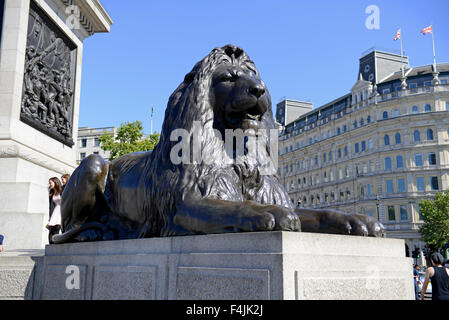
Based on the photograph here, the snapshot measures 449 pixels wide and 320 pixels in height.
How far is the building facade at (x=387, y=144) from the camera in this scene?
5353 centimetres

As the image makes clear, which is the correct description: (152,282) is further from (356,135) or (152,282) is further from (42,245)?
(356,135)

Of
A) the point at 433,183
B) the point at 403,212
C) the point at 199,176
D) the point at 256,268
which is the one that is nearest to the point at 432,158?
the point at 433,183

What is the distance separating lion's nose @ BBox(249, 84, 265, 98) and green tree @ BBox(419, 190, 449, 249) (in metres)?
47.7

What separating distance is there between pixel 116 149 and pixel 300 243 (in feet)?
101

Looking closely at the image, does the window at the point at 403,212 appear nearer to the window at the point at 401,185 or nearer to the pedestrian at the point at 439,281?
the window at the point at 401,185

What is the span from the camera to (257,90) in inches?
150

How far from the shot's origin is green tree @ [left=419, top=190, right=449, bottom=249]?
4531cm

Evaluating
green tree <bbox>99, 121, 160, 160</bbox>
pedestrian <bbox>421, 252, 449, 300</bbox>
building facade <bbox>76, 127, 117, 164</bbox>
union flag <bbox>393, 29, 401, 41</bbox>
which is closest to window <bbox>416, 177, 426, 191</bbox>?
union flag <bbox>393, 29, 401, 41</bbox>

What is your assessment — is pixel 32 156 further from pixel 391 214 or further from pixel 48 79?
pixel 391 214

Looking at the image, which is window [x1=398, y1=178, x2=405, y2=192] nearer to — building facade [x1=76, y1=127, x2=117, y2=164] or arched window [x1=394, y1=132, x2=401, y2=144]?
arched window [x1=394, y1=132, x2=401, y2=144]

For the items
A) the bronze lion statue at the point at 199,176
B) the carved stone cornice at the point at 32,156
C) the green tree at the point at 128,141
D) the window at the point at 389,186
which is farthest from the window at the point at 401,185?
the bronze lion statue at the point at 199,176

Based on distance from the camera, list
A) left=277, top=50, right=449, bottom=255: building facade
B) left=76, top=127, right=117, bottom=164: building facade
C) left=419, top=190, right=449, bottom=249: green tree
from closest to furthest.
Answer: left=419, top=190, right=449, bottom=249: green tree
left=277, top=50, right=449, bottom=255: building facade
left=76, top=127, right=117, bottom=164: building facade

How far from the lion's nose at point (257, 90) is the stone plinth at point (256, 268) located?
4.84 feet
